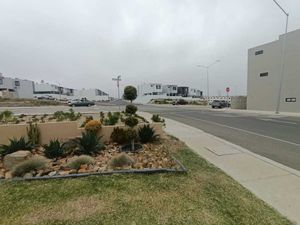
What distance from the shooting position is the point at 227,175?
17.9 feet

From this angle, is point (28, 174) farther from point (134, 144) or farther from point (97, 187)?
point (134, 144)

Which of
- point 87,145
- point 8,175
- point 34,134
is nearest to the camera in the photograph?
point 8,175

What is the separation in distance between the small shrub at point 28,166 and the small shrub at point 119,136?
306 cm

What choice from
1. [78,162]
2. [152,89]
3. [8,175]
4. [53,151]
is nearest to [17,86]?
[152,89]

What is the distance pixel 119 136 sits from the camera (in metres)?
8.30

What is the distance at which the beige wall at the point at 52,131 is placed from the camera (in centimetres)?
788

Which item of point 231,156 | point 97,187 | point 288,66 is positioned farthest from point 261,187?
point 288,66

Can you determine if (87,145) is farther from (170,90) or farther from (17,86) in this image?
(17,86)

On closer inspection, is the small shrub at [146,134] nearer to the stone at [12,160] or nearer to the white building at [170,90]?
the stone at [12,160]

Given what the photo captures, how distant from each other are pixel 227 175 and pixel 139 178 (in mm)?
2104

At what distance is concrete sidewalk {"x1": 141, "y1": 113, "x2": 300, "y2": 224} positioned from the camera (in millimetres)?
4148

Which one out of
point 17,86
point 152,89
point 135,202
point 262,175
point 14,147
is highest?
point 17,86

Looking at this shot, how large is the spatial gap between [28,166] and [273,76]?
34124 millimetres

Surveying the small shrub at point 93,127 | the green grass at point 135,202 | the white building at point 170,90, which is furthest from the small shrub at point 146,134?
the white building at point 170,90
